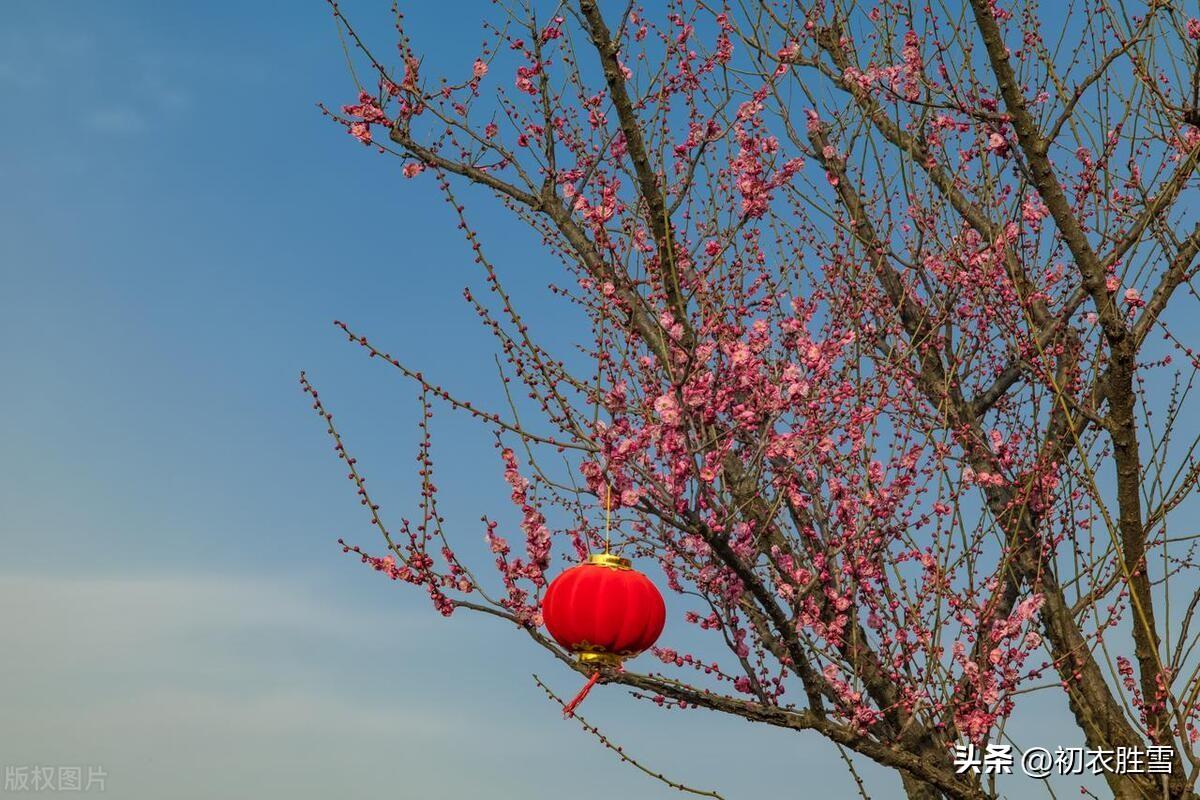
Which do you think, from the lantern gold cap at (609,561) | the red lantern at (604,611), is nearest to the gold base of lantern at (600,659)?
the red lantern at (604,611)

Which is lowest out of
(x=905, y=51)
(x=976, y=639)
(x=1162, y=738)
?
(x=1162, y=738)

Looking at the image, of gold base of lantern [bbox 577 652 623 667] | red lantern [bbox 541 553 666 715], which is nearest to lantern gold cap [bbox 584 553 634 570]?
red lantern [bbox 541 553 666 715]

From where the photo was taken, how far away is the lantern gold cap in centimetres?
478

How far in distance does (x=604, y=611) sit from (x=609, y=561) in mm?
249

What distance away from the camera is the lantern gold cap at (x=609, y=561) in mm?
4777

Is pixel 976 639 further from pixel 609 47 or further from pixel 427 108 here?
pixel 427 108

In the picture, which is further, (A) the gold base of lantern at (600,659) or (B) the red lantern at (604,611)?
(A) the gold base of lantern at (600,659)

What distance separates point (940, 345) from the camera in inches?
302

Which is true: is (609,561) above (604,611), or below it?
above

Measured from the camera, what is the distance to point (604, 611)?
4.62 metres

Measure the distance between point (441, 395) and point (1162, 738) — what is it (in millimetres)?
4286

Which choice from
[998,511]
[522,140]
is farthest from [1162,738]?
[522,140]

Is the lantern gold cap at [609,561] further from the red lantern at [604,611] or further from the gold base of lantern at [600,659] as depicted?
the gold base of lantern at [600,659]

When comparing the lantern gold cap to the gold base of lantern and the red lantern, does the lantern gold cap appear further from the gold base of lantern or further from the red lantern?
the gold base of lantern
